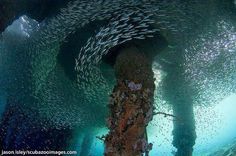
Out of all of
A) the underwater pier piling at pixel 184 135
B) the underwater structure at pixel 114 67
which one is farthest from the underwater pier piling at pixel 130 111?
the underwater pier piling at pixel 184 135

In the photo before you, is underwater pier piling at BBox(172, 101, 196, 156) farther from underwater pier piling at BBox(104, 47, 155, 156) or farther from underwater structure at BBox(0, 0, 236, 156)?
underwater pier piling at BBox(104, 47, 155, 156)

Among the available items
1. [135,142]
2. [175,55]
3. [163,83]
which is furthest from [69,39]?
[163,83]

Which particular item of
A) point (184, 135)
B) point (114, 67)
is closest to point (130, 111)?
point (114, 67)

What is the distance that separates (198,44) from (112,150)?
6.43 metres

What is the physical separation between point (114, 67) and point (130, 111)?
2627 mm

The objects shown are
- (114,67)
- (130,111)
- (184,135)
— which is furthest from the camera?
(184,135)

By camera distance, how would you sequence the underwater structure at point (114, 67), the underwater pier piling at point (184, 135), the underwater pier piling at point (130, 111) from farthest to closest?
the underwater pier piling at point (184, 135)
the underwater structure at point (114, 67)
the underwater pier piling at point (130, 111)

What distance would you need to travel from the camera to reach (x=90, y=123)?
23219 millimetres

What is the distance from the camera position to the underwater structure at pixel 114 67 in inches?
330

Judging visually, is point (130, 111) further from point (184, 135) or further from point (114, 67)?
point (184, 135)

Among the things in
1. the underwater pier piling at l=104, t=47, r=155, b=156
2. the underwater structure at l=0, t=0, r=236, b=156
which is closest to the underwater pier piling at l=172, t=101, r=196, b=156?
the underwater structure at l=0, t=0, r=236, b=156

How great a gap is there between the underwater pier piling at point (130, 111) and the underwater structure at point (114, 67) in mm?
28

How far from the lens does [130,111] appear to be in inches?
311

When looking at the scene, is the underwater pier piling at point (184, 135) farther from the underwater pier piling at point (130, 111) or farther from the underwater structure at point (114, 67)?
the underwater pier piling at point (130, 111)
